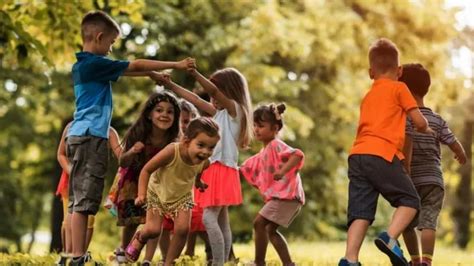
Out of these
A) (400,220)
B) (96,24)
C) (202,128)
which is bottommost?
(400,220)

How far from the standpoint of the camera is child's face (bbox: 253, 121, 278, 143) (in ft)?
29.8

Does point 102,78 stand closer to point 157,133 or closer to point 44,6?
point 157,133

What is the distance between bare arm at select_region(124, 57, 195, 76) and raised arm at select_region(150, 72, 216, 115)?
56 centimetres

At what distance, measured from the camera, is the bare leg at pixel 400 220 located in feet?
24.3

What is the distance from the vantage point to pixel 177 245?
7703mm

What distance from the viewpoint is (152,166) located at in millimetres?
7594

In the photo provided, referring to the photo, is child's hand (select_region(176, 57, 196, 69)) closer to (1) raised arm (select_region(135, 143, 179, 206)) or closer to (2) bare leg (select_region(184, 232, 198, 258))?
(1) raised arm (select_region(135, 143, 179, 206))

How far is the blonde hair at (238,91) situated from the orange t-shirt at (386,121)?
1.57 meters

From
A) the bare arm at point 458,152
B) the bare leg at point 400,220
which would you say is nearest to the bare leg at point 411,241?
the bare arm at point 458,152

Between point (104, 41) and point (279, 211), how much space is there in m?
2.19

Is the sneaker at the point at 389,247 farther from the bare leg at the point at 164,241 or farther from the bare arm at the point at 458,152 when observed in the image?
the bare leg at the point at 164,241

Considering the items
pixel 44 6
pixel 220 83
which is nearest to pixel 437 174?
pixel 220 83

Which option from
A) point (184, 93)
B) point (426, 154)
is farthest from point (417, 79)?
point (184, 93)

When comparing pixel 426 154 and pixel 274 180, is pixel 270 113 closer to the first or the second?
pixel 274 180
